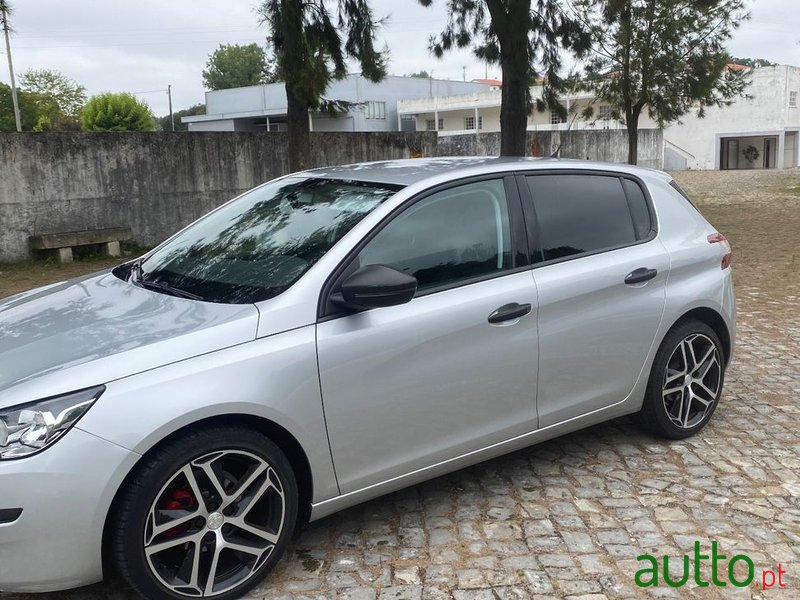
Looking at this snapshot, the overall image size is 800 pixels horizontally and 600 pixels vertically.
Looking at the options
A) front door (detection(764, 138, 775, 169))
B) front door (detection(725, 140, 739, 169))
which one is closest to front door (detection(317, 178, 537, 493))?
front door (detection(725, 140, 739, 169))

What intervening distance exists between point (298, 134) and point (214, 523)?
31.3ft

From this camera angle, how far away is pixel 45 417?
8.65 feet

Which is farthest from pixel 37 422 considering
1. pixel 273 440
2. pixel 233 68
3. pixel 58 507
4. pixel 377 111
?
pixel 233 68

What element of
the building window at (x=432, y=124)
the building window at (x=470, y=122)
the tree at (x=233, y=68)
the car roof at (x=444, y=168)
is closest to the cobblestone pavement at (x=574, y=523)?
the car roof at (x=444, y=168)

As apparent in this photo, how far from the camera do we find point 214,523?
116 inches

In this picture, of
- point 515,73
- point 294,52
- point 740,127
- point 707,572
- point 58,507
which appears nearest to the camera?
point 58,507

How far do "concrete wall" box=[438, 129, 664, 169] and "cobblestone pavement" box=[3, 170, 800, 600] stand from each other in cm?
1171

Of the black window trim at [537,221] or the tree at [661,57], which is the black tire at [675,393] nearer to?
the black window trim at [537,221]

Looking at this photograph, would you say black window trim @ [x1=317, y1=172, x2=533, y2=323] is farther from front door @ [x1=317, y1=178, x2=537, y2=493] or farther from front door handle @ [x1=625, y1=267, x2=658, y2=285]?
front door handle @ [x1=625, y1=267, x2=658, y2=285]

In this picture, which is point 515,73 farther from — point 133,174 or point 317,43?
point 133,174

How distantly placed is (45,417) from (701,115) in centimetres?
2030

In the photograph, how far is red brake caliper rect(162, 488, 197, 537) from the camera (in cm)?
287

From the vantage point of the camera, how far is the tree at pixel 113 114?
5153 centimetres

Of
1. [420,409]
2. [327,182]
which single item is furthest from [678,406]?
[327,182]
